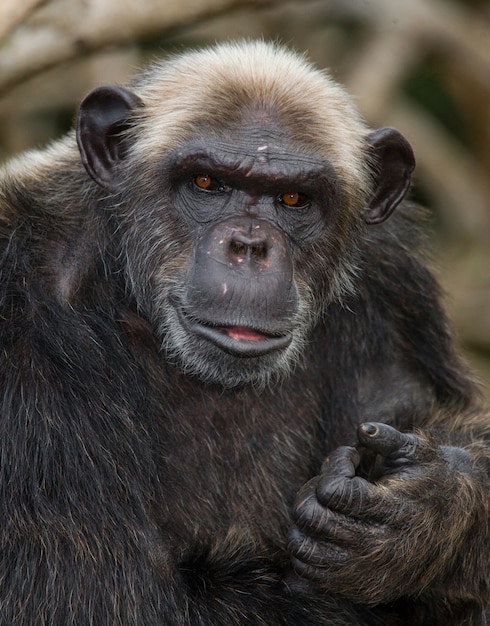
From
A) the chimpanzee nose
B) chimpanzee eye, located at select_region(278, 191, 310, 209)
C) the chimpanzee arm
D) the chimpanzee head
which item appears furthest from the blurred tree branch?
the chimpanzee arm

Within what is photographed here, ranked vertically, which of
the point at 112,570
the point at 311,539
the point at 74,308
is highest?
the point at 74,308

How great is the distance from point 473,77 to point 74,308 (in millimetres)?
7145

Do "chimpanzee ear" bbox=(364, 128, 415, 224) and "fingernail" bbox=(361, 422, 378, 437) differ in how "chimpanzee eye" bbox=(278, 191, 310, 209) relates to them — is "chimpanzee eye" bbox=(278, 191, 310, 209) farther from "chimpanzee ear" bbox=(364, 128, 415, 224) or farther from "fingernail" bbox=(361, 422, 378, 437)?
"fingernail" bbox=(361, 422, 378, 437)

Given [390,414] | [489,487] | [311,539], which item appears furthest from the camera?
[390,414]

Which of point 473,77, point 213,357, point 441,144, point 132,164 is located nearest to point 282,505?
point 213,357

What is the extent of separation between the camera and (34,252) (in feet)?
18.5

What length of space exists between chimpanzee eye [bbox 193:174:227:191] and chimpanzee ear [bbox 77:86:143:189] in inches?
18.7

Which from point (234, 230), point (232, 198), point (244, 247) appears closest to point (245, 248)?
point (244, 247)

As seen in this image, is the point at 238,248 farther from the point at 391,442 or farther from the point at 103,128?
the point at 391,442

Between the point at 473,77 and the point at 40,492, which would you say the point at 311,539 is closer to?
the point at 40,492

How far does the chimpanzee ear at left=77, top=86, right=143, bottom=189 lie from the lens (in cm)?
571

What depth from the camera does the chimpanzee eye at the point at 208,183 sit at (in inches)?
222

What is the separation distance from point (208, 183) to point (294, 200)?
44cm

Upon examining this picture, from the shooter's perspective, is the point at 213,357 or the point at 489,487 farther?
the point at 489,487
